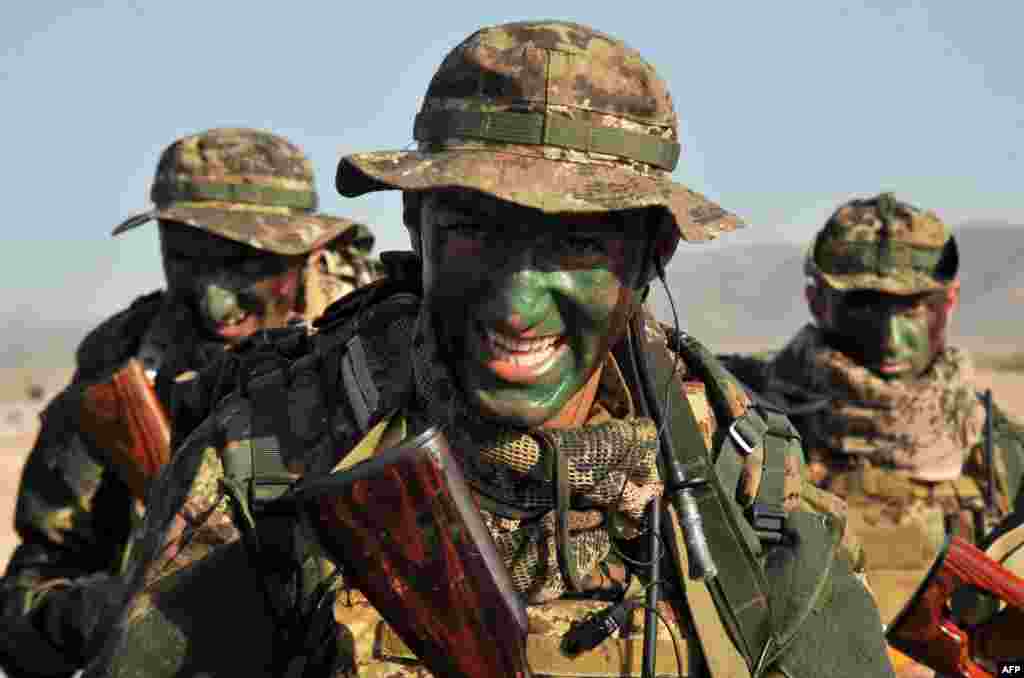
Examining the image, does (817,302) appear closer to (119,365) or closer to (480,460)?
(119,365)

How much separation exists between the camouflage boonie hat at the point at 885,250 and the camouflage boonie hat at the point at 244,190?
2.55 meters

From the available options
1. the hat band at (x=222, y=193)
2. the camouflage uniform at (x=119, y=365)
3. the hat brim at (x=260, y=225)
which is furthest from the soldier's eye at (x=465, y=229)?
the hat band at (x=222, y=193)

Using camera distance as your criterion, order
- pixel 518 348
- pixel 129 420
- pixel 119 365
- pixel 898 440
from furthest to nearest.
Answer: pixel 898 440, pixel 119 365, pixel 129 420, pixel 518 348

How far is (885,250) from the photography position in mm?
8008

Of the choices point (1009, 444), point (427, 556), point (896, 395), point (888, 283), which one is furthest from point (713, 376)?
point (1009, 444)


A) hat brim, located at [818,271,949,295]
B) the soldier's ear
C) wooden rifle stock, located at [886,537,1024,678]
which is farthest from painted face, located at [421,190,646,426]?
the soldier's ear

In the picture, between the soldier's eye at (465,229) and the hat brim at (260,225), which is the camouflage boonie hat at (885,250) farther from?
the soldier's eye at (465,229)

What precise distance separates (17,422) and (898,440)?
94.0 ft

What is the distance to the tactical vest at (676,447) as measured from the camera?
3.21 metres

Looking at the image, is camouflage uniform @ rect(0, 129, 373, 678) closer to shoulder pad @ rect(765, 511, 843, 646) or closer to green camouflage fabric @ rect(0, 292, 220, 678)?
green camouflage fabric @ rect(0, 292, 220, 678)

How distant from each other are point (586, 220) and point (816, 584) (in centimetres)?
91

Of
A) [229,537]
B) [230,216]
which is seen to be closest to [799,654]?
[229,537]

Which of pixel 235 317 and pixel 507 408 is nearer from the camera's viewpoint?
pixel 507 408

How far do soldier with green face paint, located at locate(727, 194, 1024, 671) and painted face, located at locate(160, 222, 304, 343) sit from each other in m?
2.65
